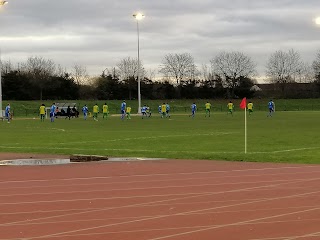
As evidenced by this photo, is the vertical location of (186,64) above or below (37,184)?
above

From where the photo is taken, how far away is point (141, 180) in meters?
12.7

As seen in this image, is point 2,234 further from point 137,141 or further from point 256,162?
point 137,141

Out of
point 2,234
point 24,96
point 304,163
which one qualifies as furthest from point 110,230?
point 24,96

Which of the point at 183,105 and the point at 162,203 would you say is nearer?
the point at 162,203

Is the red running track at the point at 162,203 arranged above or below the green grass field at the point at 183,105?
below

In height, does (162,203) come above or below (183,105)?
below

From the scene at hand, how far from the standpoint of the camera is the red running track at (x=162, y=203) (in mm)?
Result: 7574

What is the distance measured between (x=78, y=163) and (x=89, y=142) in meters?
8.49

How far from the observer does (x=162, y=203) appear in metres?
9.73

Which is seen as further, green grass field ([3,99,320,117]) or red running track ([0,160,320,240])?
green grass field ([3,99,320,117])

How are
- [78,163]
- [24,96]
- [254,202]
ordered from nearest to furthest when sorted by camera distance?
[254,202], [78,163], [24,96]

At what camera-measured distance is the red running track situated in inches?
298

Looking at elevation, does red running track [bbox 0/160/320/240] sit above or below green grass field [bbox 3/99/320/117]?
below

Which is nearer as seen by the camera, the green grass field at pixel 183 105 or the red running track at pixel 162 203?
the red running track at pixel 162 203
